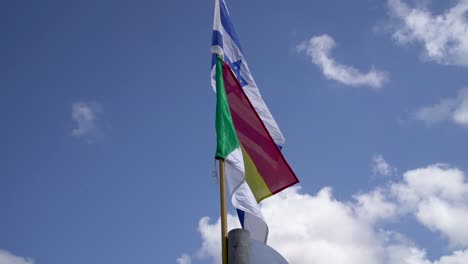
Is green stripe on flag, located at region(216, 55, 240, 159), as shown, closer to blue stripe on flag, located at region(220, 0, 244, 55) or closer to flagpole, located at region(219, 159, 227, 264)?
flagpole, located at region(219, 159, 227, 264)

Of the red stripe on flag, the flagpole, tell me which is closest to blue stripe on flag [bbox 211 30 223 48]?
the red stripe on flag

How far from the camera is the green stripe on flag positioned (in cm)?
996

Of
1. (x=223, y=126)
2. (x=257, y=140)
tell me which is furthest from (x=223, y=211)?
(x=257, y=140)

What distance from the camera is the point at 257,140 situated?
1191cm

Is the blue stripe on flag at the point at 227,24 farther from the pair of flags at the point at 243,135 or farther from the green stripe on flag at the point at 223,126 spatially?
the green stripe on flag at the point at 223,126

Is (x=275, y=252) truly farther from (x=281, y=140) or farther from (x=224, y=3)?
(x=224, y=3)

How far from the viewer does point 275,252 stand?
7738mm

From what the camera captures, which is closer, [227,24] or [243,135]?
[243,135]

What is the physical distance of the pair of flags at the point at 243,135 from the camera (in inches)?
397

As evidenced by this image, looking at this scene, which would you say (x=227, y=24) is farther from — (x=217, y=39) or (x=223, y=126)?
(x=223, y=126)

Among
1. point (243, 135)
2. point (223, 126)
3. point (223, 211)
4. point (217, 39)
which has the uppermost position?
point (217, 39)

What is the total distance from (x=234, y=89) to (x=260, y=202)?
2.72 meters

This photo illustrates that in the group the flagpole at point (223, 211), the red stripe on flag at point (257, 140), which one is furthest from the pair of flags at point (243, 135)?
the flagpole at point (223, 211)

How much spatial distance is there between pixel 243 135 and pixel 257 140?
0.40m
